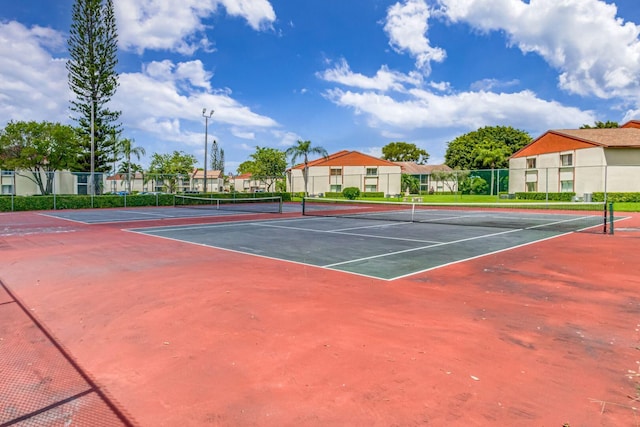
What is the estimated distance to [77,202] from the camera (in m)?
28.9

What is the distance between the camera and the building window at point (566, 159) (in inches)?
1684

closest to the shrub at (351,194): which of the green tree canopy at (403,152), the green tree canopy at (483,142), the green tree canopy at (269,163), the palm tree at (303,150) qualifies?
the palm tree at (303,150)

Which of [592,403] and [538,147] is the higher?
[538,147]

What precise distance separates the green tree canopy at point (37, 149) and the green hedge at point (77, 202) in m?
6.34

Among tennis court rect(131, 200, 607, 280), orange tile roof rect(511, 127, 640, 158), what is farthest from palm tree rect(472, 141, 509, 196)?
tennis court rect(131, 200, 607, 280)

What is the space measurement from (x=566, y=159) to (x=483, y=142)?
81.5 ft

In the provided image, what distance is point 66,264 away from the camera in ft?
26.4

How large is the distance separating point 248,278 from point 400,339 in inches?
134

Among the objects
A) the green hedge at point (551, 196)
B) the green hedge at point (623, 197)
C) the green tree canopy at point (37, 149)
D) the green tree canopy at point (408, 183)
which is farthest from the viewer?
the green tree canopy at point (408, 183)

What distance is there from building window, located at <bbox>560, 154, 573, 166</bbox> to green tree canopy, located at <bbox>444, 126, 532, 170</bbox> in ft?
73.5

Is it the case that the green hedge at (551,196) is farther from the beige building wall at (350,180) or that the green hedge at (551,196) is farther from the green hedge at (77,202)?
the green hedge at (77,202)

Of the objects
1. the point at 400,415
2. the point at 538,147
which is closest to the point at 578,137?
the point at 538,147

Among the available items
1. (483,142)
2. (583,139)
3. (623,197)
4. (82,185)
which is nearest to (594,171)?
(583,139)

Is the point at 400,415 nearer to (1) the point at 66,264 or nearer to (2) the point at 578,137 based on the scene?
(1) the point at 66,264
